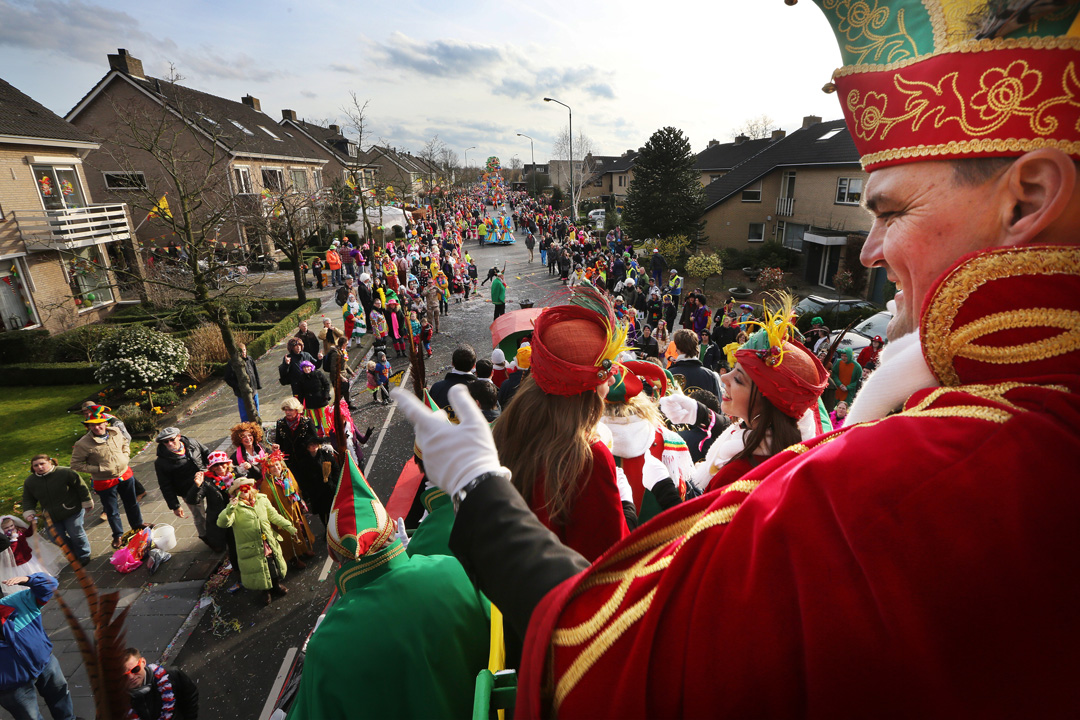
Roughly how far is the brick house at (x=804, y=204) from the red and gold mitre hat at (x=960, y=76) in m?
22.3

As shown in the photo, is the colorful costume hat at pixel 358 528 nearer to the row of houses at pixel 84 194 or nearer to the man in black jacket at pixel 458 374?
the man in black jacket at pixel 458 374

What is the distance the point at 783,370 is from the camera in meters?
2.88

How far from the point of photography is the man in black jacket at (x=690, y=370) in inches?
254

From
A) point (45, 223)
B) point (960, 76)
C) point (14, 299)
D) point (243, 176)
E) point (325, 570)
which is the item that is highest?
point (243, 176)

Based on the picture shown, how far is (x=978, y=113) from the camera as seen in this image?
0.97 metres

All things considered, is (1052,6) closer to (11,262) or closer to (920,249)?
(920,249)

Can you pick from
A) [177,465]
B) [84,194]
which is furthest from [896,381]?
[84,194]

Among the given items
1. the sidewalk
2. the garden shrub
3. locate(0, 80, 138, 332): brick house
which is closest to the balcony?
locate(0, 80, 138, 332): brick house

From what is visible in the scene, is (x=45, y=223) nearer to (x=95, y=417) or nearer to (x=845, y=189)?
(x=95, y=417)

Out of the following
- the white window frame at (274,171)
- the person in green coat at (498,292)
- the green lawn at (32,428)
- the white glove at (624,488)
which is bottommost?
the green lawn at (32,428)

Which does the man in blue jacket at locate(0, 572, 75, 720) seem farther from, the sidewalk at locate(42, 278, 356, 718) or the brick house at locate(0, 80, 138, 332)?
the brick house at locate(0, 80, 138, 332)

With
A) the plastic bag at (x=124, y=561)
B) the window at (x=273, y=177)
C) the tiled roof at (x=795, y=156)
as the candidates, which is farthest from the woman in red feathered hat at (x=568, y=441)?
the window at (x=273, y=177)

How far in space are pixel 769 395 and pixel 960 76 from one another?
2125mm

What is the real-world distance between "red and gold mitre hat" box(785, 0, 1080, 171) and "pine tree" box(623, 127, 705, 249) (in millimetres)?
27518
